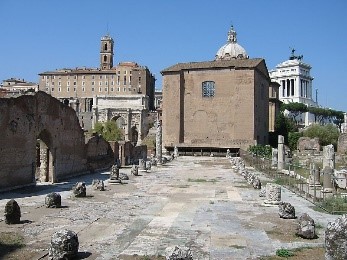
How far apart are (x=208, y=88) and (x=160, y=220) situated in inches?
1392

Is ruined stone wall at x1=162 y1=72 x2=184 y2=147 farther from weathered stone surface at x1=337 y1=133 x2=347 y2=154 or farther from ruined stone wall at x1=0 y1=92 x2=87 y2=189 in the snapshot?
ruined stone wall at x1=0 y1=92 x2=87 y2=189

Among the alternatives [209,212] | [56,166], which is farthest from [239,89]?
[209,212]

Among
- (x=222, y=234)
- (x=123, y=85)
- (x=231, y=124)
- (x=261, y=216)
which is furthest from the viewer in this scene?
(x=123, y=85)

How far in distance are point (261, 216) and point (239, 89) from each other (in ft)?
109

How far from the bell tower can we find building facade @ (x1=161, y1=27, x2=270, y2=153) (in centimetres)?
4845

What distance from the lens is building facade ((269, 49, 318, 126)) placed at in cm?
10188

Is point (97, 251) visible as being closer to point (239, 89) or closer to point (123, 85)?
point (239, 89)

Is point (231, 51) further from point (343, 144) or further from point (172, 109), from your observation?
point (343, 144)

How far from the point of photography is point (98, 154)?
2441cm

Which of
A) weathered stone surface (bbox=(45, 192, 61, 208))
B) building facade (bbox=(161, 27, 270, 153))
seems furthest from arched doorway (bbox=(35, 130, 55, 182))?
building facade (bbox=(161, 27, 270, 153))

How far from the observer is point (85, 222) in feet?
31.2

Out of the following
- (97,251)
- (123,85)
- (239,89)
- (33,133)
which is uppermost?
(123,85)

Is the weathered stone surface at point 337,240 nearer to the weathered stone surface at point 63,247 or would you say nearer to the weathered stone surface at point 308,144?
the weathered stone surface at point 63,247

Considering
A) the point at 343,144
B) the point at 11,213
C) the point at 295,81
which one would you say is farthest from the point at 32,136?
the point at 295,81
